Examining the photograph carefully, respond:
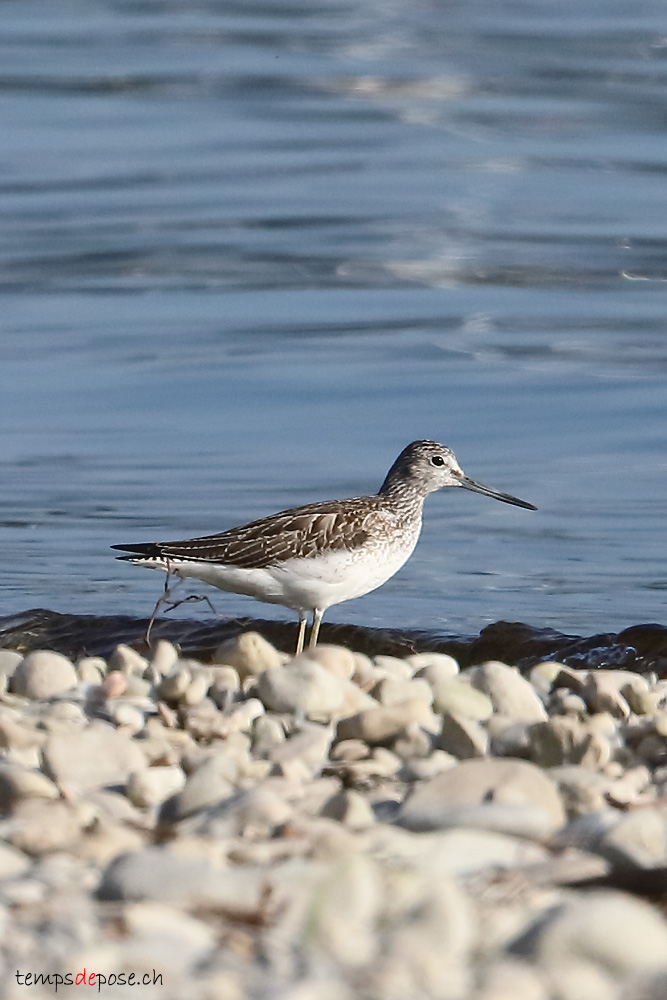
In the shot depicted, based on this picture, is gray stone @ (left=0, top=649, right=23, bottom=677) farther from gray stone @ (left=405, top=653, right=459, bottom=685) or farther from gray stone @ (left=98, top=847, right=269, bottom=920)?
gray stone @ (left=98, top=847, right=269, bottom=920)

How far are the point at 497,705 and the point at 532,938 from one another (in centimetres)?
216

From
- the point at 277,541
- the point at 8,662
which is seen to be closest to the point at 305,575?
the point at 277,541

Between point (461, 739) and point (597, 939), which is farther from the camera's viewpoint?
point (461, 739)

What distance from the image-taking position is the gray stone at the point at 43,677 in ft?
18.5

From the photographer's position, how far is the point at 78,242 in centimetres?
2238

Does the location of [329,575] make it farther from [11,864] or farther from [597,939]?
[597,939]

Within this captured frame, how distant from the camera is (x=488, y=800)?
13.2 ft

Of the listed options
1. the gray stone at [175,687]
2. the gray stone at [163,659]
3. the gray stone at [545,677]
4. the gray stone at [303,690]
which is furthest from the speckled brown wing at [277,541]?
the gray stone at [303,690]

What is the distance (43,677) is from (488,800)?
208 cm

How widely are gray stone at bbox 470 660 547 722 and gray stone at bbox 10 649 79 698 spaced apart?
1.30 m

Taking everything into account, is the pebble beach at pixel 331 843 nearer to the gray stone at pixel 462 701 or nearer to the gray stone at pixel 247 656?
the gray stone at pixel 462 701

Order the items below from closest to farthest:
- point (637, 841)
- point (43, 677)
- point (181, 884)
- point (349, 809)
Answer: point (181, 884) → point (637, 841) → point (349, 809) → point (43, 677)

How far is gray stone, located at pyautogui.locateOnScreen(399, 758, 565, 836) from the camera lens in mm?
3861

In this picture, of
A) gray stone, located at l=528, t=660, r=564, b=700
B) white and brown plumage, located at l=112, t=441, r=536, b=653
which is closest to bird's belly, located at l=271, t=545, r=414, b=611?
white and brown plumage, located at l=112, t=441, r=536, b=653
